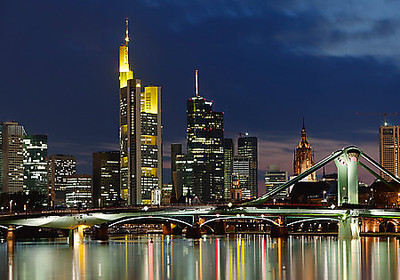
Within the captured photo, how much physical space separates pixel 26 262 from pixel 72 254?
594 inches

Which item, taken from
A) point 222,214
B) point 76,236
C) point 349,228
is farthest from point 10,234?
point 349,228

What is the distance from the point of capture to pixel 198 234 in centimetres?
17975

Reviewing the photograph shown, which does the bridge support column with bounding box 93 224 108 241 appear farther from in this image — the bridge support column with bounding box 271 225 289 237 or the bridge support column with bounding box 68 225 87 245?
the bridge support column with bounding box 271 225 289 237

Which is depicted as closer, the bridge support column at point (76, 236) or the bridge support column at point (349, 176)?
the bridge support column at point (76, 236)

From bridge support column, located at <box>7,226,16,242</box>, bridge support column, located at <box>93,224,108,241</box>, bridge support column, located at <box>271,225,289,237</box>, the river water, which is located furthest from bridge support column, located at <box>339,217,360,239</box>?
bridge support column, located at <box>7,226,16,242</box>

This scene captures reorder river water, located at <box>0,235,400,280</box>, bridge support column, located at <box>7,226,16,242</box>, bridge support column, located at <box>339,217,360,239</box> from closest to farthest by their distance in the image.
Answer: river water, located at <box>0,235,400,280</box>
bridge support column, located at <box>339,217,360,239</box>
bridge support column, located at <box>7,226,16,242</box>

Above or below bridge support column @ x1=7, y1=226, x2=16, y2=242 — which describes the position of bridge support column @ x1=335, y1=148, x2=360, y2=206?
above

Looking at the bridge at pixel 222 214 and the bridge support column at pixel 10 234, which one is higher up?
the bridge at pixel 222 214

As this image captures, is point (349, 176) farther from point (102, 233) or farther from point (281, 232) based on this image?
point (102, 233)

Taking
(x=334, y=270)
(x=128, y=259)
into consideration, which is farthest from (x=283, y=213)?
(x=334, y=270)

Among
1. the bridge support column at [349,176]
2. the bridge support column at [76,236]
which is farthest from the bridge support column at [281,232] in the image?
the bridge support column at [76,236]

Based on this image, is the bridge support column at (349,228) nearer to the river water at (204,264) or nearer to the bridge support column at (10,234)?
the river water at (204,264)

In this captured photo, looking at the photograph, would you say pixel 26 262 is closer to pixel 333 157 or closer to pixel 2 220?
pixel 2 220

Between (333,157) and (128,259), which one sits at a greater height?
(333,157)
